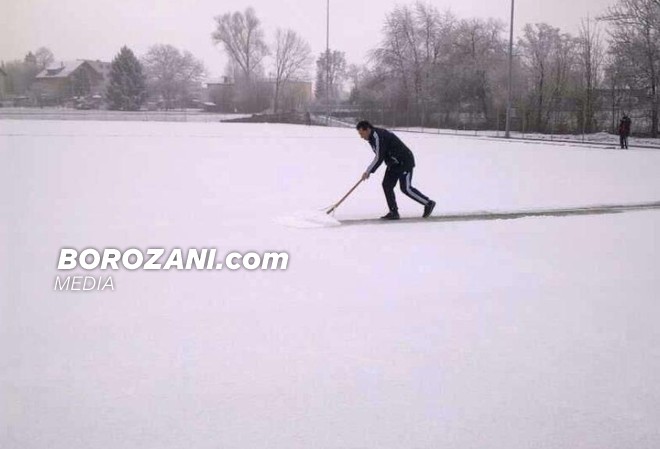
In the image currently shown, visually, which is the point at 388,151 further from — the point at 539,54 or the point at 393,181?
the point at 539,54

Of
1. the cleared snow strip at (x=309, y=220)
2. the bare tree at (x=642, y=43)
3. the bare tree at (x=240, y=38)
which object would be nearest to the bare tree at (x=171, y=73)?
the bare tree at (x=240, y=38)

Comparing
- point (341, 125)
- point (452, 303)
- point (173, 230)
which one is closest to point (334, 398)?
point (452, 303)

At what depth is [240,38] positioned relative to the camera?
75.2 m

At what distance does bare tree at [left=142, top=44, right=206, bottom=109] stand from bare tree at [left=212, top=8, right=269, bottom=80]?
5.06m

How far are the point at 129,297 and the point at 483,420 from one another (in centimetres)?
320

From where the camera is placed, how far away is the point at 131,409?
11.2 feet

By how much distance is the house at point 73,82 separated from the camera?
159ft

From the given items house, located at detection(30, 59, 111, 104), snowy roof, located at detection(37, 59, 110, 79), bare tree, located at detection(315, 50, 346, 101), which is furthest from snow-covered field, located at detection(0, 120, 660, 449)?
bare tree, located at detection(315, 50, 346, 101)

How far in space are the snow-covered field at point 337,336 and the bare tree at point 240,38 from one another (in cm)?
6787

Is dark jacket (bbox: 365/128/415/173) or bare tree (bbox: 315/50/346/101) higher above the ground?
bare tree (bbox: 315/50/346/101)

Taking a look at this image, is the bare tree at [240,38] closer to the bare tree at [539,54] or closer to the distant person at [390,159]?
the bare tree at [539,54]

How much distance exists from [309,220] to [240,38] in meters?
70.8

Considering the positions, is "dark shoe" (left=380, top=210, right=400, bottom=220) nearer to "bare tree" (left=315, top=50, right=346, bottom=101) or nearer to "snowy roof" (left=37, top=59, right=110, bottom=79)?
"snowy roof" (left=37, top=59, right=110, bottom=79)

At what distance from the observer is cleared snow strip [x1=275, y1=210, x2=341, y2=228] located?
859 cm
